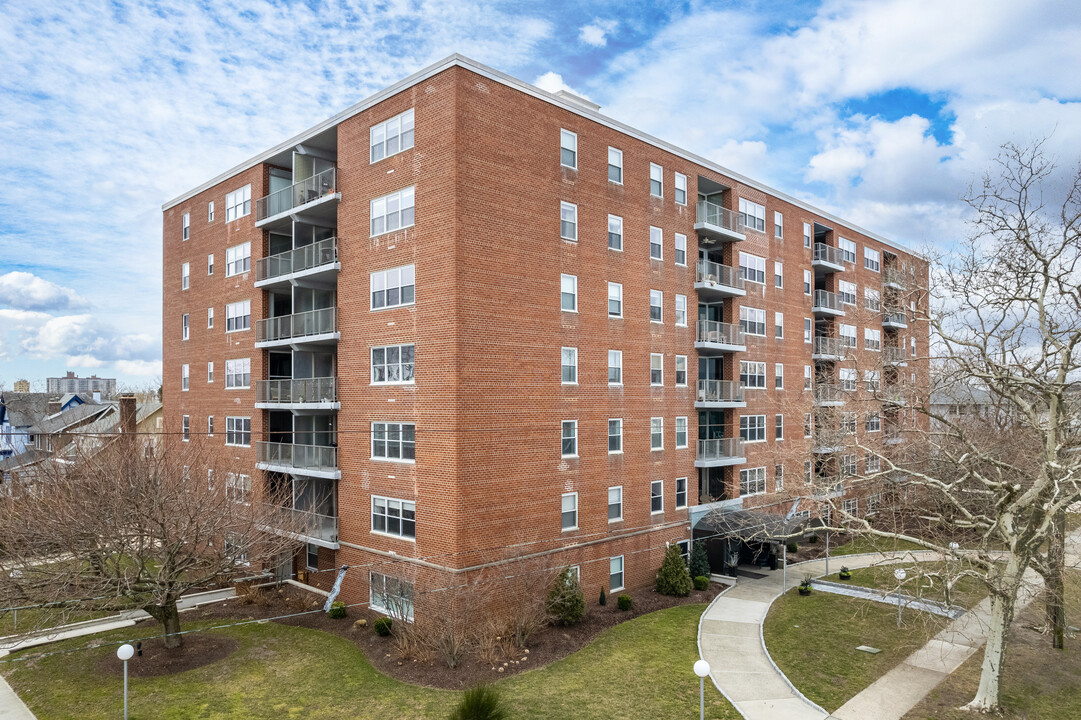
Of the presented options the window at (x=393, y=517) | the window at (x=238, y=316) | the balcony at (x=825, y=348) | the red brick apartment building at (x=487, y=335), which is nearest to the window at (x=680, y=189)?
the red brick apartment building at (x=487, y=335)

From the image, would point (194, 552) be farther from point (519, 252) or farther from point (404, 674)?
point (519, 252)

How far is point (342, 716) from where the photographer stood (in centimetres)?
1564

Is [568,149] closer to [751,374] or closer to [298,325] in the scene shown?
[298,325]

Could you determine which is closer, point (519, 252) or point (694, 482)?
point (519, 252)

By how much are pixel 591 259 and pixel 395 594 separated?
13751mm

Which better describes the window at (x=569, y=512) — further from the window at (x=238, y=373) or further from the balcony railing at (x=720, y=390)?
the window at (x=238, y=373)

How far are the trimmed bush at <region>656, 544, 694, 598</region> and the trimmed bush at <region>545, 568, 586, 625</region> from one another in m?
4.99

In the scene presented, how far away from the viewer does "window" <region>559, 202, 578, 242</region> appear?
23906mm

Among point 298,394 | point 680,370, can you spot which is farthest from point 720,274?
point 298,394

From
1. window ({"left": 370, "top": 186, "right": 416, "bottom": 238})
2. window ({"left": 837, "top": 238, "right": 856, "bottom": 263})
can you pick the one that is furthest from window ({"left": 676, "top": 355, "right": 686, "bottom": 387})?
window ({"left": 837, "top": 238, "right": 856, "bottom": 263})

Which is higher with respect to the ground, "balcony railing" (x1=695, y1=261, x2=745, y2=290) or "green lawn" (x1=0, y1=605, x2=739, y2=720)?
"balcony railing" (x1=695, y1=261, x2=745, y2=290)

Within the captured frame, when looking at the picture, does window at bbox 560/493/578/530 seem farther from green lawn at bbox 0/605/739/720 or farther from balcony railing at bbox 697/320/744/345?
balcony railing at bbox 697/320/744/345

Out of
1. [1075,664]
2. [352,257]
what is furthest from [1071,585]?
[352,257]

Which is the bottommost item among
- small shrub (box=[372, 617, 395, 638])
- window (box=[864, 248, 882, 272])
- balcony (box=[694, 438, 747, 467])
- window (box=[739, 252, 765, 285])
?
small shrub (box=[372, 617, 395, 638])
